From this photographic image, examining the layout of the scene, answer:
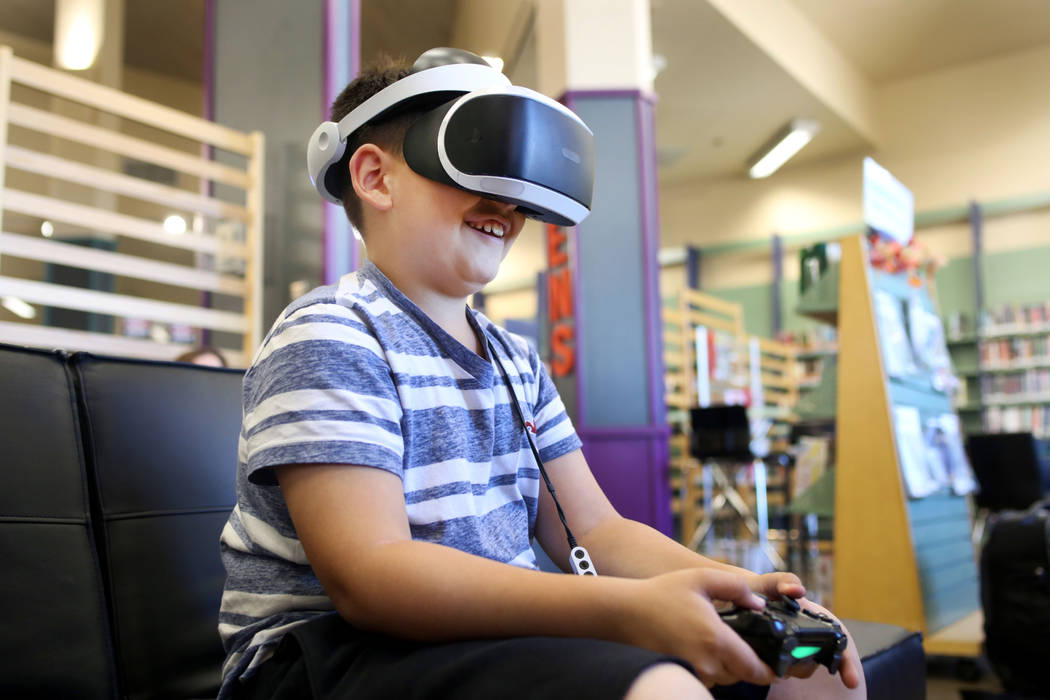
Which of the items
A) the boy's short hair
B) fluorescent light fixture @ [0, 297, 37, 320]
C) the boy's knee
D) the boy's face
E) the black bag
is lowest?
the black bag

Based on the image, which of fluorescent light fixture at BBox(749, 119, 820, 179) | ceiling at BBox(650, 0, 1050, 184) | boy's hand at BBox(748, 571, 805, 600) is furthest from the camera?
fluorescent light fixture at BBox(749, 119, 820, 179)

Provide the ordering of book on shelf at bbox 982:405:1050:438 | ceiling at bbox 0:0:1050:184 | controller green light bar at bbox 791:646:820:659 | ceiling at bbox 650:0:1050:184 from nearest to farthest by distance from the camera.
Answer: controller green light bar at bbox 791:646:820:659 → ceiling at bbox 0:0:1050:184 → ceiling at bbox 650:0:1050:184 → book on shelf at bbox 982:405:1050:438

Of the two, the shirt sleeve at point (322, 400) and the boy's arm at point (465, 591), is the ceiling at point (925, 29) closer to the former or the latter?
the shirt sleeve at point (322, 400)

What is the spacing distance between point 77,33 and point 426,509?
6.35 metres

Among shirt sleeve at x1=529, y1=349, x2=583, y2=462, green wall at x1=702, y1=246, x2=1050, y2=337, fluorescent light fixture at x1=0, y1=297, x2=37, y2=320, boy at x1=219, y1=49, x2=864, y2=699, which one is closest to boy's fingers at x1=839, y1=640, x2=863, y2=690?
boy at x1=219, y1=49, x2=864, y2=699

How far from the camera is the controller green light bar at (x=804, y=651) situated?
64 centimetres

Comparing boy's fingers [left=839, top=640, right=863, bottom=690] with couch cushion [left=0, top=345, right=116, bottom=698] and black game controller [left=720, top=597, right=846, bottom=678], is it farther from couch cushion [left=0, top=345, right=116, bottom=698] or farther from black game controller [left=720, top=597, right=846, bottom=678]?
couch cushion [left=0, top=345, right=116, bottom=698]

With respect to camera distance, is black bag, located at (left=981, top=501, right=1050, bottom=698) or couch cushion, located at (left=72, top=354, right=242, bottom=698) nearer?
couch cushion, located at (left=72, top=354, right=242, bottom=698)

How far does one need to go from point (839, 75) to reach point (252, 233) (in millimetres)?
7317

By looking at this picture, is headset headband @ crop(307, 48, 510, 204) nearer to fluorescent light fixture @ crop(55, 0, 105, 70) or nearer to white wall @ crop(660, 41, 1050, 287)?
fluorescent light fixture @ crop(55, 0, 105, 70)

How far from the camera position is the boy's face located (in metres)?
0.89

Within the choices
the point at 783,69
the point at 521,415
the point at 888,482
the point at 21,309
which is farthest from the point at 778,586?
the point at 783,69

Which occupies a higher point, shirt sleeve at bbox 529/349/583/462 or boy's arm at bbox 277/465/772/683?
shirt sleeve at bbox 529/349/583/462

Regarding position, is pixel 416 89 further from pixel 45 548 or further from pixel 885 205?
pixel 885 205
